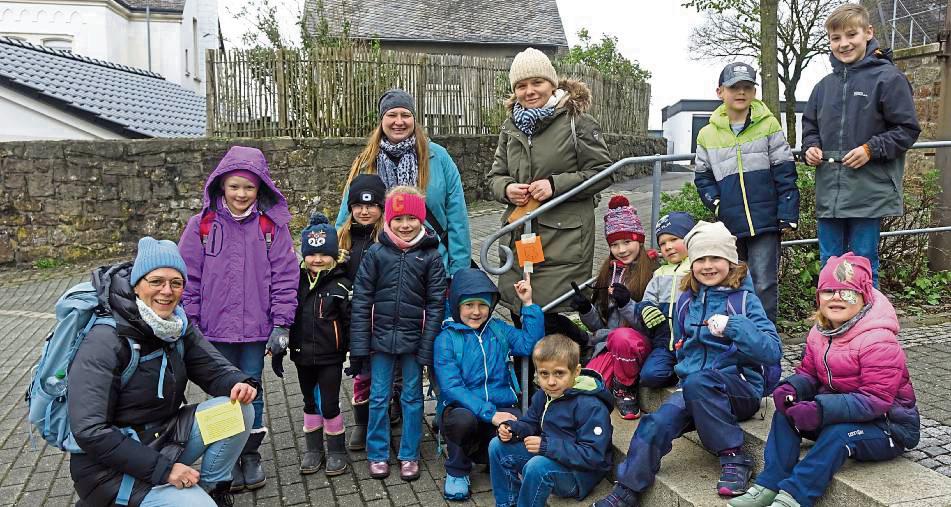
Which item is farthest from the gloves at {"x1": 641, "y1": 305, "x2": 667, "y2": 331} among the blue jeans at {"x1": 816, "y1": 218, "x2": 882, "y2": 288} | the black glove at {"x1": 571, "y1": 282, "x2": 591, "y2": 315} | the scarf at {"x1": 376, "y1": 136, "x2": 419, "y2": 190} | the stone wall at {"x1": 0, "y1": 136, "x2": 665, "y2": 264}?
the stone wall at {"x1": 0, "y1": 136, "x2": 665, "y2": 264}

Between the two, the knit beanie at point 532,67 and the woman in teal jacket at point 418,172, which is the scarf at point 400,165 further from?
the knit beanie at point 532,67

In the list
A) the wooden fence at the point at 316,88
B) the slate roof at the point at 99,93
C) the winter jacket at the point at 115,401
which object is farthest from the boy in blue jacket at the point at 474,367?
the slate roof at the point at 99,93

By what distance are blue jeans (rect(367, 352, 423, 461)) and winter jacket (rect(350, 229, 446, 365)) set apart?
0.10 m

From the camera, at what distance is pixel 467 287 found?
165 inches

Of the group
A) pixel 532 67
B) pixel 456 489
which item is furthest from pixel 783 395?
pixel 532 67

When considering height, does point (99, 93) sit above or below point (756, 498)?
above

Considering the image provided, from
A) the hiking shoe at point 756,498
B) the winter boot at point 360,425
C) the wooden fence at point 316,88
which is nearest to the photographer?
the hiking shoe at point 756,498

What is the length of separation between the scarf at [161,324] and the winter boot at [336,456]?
4.05 ft

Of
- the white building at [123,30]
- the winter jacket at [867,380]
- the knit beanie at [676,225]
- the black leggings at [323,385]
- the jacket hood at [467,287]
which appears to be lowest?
the black leggings at [323,385]

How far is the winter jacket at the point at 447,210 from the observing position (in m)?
4.71

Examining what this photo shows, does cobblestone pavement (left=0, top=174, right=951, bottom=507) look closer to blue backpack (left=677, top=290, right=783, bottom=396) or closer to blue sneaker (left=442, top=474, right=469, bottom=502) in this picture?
blue sneaker (left=442, top=474, right=469, bottom=502)

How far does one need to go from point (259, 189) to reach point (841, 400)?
3.07 m

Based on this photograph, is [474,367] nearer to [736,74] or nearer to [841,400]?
[841,400]

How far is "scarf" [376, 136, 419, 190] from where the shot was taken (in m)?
4.69
